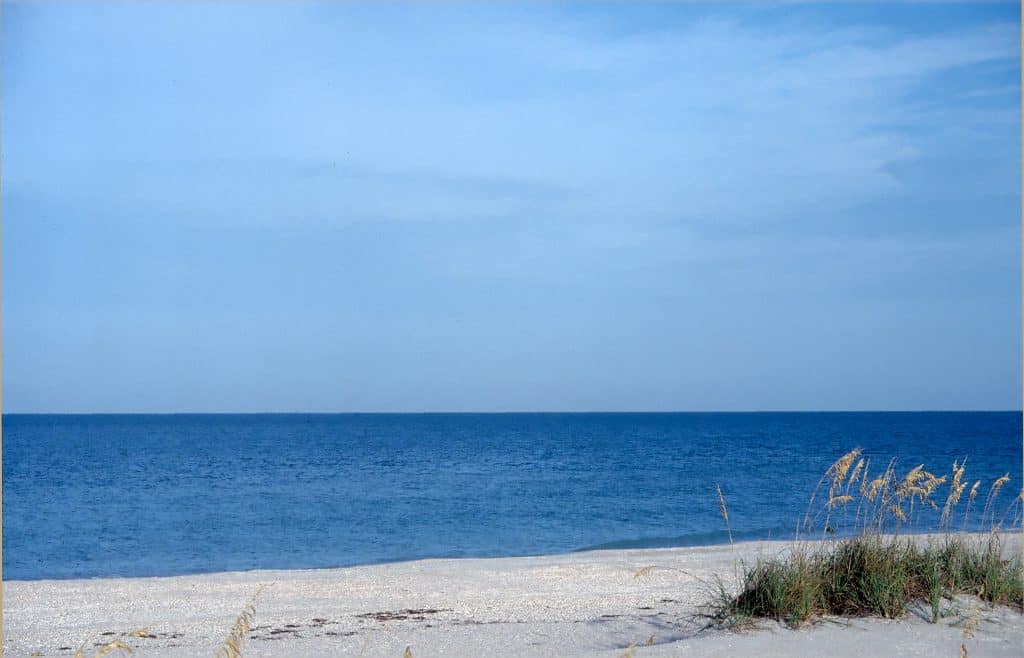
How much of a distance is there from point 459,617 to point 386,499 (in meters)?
25.2

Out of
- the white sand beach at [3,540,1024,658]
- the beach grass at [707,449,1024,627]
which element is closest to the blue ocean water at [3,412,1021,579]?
the white sand beach at [3,540,1024,658]

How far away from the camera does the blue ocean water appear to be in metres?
21.6

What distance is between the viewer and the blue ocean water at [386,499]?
21.6 meters

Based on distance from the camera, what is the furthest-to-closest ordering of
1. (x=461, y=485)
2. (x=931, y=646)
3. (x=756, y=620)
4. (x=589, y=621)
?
(x=461, y=485) < (x=589, y=621) < (x=756, y=620) < (x=931, y=646)

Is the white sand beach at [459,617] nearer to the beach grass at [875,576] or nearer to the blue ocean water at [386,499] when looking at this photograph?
the beach grass at [875,576]

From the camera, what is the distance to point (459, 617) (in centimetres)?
1016

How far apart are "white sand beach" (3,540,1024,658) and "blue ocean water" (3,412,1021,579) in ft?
18.2

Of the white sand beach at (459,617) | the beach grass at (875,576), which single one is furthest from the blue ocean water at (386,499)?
the beach grass at (875,576)

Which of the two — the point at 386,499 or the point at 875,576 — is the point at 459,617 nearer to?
the point at 875,576

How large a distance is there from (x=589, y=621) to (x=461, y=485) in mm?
31876

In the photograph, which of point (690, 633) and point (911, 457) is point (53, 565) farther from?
point (911, 457)

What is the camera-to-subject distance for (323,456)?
64.7 m

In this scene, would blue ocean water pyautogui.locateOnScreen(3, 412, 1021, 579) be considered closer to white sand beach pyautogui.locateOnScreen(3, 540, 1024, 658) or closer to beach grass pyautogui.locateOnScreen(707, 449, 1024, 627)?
white sand beach pyautogui.locateOnScreen(3, 540, 1024, 658)

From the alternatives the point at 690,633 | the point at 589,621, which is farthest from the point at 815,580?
the point at 589,621
